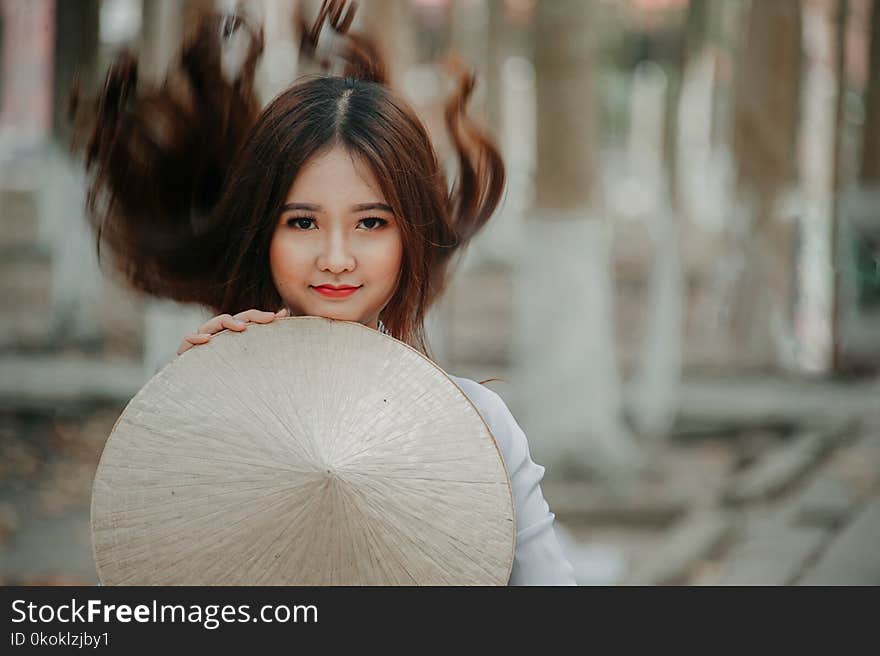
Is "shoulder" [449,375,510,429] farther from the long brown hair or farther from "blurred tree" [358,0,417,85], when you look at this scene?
"blurred tree" [358,0,417,85]

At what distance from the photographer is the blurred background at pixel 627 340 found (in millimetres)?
5848

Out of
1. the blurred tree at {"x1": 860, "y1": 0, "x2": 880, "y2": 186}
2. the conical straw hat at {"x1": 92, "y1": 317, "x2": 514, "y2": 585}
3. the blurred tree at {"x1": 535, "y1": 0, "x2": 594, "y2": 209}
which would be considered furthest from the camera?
the blurred tree at {"x1": 860, "y1": 0, "x2": 880, "y2": 186}

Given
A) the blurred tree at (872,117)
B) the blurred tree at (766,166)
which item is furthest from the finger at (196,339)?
the blurred tree at (872,117)

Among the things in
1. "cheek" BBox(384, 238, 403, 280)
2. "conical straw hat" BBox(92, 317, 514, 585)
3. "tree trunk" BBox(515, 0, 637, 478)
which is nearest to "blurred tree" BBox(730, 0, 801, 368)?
"tree trunk" BBox(515, 0, 637, 478)

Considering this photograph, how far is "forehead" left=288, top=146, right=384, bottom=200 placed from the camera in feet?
5.95

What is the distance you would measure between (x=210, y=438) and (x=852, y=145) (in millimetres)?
16851

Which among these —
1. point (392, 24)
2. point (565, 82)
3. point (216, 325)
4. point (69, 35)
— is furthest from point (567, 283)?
point (69, 35)

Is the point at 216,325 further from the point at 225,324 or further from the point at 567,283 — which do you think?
the point at 567,283

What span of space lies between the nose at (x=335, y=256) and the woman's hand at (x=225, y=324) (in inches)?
4.7

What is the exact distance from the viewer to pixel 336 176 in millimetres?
1814

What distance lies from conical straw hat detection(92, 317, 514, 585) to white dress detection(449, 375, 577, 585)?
103 mm

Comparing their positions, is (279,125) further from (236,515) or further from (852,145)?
(852,145)

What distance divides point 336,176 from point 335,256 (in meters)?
0.11

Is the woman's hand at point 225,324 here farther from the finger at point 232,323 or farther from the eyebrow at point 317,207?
the eyebrow at point 317,207
